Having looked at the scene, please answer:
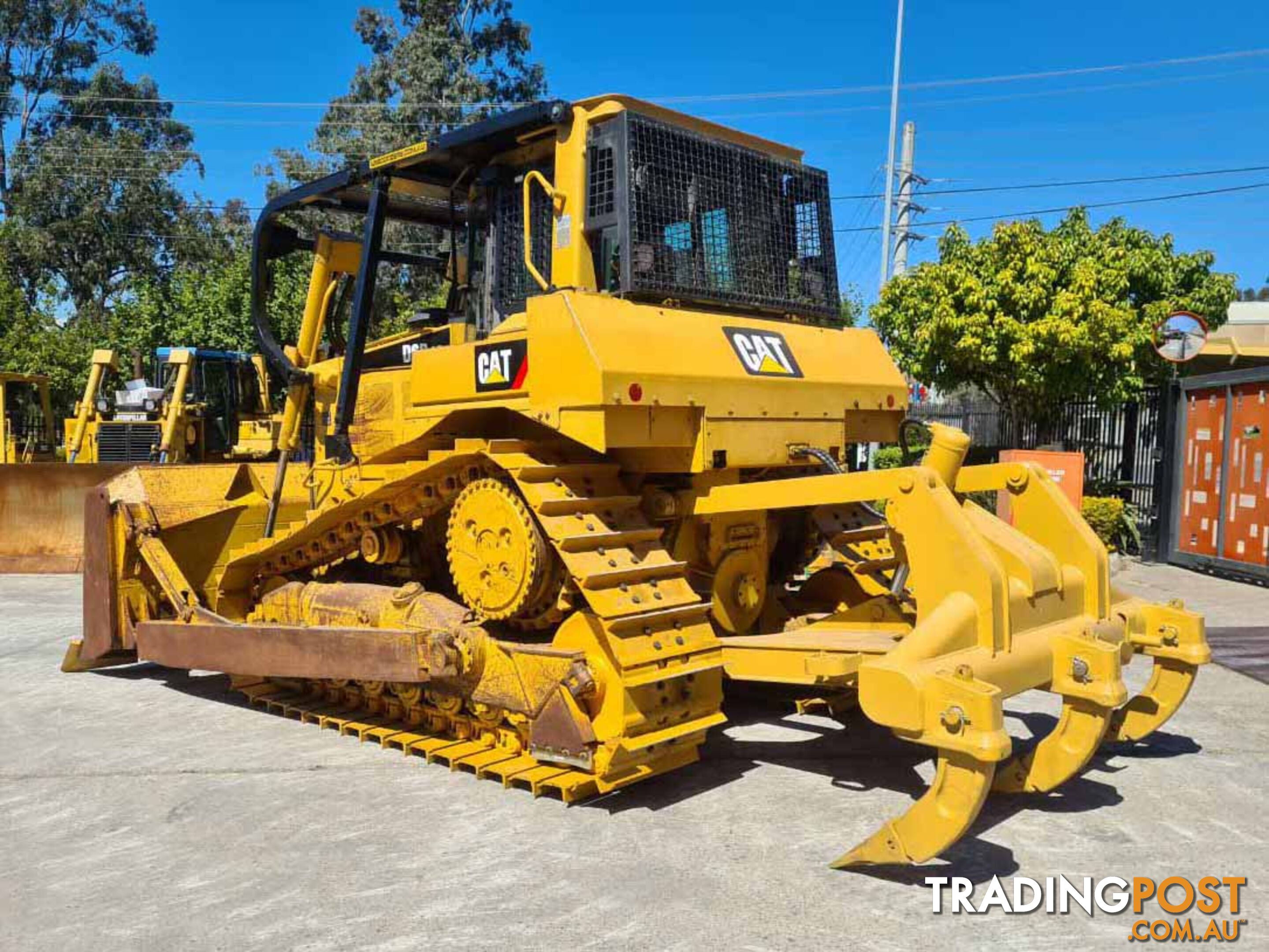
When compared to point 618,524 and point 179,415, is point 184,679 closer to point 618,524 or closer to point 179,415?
point 618,524

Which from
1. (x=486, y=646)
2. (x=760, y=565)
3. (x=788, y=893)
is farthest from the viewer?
(x=760, y=565)

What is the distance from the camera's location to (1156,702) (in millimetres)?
4875

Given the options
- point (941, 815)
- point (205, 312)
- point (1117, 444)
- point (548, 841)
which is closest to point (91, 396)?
point (205, 312)

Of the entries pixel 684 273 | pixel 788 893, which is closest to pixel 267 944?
pixel 788 893

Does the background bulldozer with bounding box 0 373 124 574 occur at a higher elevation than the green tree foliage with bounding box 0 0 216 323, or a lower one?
lower

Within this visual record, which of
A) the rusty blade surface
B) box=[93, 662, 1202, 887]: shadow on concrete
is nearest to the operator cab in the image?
the rusty blade surface

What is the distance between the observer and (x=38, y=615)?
9562mm

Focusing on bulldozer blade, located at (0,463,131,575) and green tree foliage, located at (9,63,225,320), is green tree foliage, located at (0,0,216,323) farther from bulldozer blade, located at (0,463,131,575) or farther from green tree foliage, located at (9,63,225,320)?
bulldozer blade, located at (0,463,131,575)

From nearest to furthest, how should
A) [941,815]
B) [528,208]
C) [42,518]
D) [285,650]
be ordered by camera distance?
[941,815]
[528,208]
[285,650]
[42,518]

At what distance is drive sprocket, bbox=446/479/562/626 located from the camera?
4672mm

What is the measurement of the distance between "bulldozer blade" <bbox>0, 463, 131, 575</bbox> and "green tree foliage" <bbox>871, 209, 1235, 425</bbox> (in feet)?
35.5

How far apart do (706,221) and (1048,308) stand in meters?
9.73

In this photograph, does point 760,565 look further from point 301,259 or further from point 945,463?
point 301,259

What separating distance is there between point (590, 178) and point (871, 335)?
1966 millimetres
